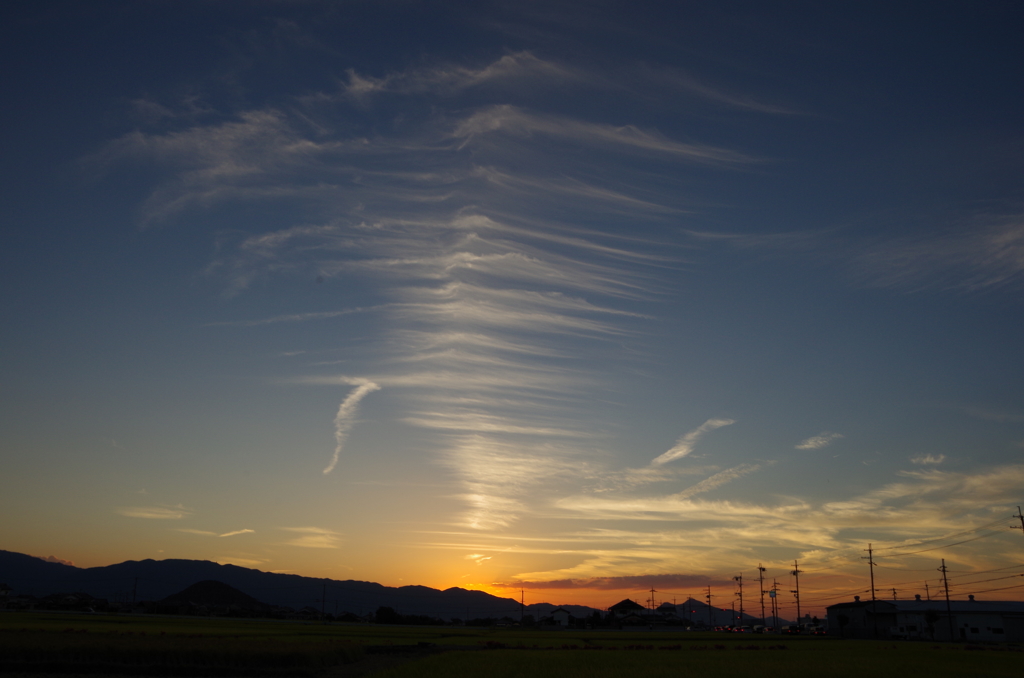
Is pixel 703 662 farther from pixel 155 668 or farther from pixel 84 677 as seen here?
pixel 84 677

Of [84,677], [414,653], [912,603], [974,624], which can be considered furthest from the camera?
[912,603]

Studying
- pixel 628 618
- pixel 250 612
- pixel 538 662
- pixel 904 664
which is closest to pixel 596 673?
pixel 538 662

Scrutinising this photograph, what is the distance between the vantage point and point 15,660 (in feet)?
121

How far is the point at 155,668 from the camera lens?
3788 cm

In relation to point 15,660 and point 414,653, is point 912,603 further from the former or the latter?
point 15,660

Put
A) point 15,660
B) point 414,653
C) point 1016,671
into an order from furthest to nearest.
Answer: point 414,653, point 1016,671, point 15,660

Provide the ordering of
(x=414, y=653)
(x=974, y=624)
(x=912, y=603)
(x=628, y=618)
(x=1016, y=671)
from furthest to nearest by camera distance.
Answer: (x=628, y=618), (x=912, y=603), (x=974, y=624), (x=414, y=653), (x=1016, y=671)

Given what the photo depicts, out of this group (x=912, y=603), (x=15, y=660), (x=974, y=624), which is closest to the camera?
(x=15, y=660)

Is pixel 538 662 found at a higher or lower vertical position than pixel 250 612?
higher

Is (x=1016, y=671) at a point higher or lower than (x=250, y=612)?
higher

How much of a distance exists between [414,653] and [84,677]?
27.1 meters

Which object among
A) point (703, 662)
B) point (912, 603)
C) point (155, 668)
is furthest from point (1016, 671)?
point (912, 603)

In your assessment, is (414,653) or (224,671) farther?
(414,653)

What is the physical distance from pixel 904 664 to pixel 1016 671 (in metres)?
6.23
